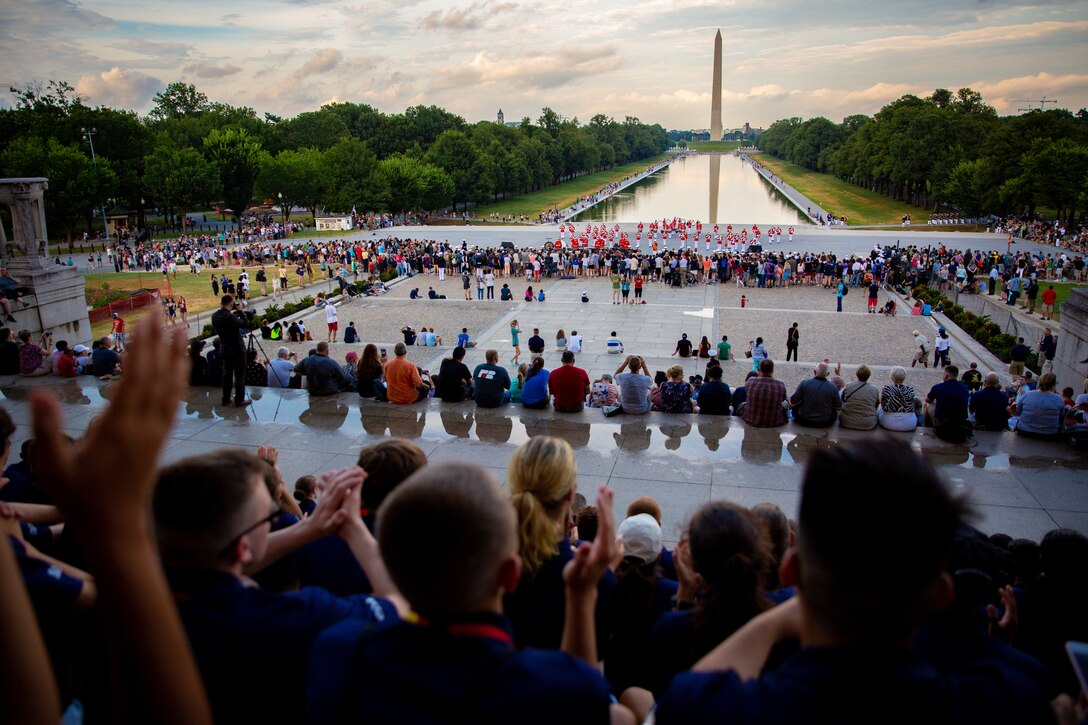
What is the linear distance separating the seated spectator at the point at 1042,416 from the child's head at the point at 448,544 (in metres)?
9.83

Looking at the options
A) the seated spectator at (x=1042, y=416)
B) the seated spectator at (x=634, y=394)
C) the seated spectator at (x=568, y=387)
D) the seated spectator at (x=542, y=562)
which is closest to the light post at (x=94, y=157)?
Answer: the seated spectator at (x=568, y=387)

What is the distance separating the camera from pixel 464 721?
1787 mm

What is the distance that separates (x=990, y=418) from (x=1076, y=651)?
29.2ft

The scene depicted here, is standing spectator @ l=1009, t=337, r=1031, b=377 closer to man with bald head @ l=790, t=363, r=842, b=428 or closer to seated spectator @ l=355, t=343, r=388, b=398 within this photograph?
man with bald head @ l=790, t=363, r=842, b=428

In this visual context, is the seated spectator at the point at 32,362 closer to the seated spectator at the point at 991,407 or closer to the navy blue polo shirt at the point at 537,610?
the navy blue polo shirt at the point at 537,610

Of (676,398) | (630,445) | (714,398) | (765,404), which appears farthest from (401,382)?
(765,404)

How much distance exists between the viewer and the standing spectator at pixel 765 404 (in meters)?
10.1

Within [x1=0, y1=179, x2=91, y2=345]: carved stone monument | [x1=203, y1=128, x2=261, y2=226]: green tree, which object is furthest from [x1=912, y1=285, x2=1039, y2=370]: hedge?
[x1=203, y1=128, x2=261, y2=226]: green tree

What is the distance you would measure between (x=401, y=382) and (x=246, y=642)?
929 cm

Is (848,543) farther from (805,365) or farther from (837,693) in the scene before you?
(805,365)

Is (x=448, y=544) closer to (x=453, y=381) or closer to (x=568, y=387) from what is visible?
(x=568, y=387)

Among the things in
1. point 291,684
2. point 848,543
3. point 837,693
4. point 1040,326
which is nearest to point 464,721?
point 291,684

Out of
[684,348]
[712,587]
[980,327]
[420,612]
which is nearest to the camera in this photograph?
[420,612]

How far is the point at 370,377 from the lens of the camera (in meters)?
11.8
